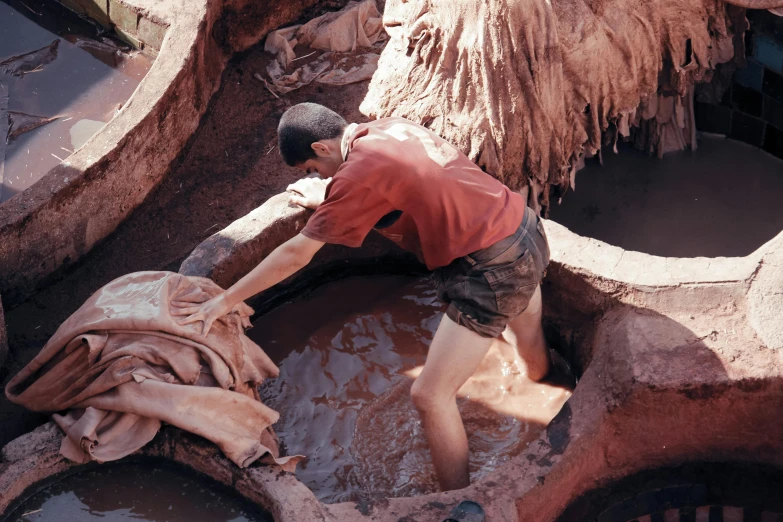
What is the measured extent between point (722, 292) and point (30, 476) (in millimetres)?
2811

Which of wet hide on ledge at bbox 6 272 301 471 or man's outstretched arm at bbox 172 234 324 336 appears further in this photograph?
wet hide on ledge at bbox 6 272 301 471

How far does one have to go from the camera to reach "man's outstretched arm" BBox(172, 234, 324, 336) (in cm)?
338

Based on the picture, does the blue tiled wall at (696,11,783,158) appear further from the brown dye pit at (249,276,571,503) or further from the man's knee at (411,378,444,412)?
the man's knee at (411,378,444,412)

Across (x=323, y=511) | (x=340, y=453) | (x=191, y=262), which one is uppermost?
(x=191, y=262)

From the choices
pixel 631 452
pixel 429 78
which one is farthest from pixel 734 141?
pixel 631 452

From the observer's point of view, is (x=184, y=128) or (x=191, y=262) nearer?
(x=191, y=262)

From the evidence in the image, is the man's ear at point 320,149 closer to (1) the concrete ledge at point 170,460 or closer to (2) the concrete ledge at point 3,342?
(1) the concrete ledge at point 170,460

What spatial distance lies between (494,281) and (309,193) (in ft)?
3.90

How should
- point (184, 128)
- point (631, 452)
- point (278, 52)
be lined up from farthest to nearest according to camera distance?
point (278, 52)
point (184, 128)
point (631, 452)

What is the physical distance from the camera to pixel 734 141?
5.84 m

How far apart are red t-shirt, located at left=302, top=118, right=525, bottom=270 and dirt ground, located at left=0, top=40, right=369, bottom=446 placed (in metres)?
2.08

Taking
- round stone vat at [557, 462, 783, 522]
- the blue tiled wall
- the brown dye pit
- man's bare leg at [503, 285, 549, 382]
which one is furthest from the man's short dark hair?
the blue tiled wall

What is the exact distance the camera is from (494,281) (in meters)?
3.51

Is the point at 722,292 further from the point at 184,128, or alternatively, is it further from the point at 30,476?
the point at 184,128
